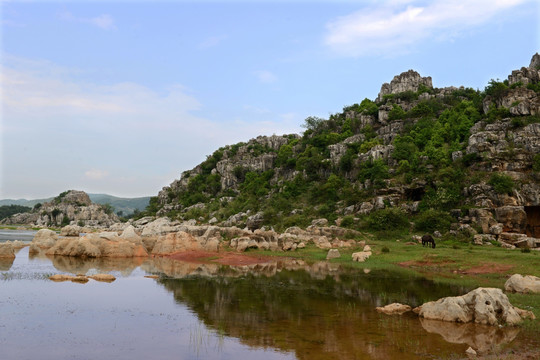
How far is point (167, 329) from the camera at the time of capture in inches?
595

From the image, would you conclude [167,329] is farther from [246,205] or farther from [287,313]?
[246,205]

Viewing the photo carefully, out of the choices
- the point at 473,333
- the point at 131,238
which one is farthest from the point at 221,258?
the point at 473,333

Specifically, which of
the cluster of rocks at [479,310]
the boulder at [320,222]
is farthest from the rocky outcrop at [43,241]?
the cluster of rocks at [479,310]

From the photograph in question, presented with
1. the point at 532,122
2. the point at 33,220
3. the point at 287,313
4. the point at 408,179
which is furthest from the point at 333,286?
the point at 33,220

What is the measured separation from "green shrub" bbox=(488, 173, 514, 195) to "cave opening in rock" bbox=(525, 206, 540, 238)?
406 cm

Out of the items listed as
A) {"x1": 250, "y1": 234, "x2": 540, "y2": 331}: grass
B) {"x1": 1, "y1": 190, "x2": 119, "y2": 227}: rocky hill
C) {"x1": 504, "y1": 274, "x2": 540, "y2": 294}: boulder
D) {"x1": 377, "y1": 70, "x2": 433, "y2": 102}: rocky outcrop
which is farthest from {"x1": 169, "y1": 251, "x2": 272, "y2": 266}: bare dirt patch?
{"x1": 1, "y1": 190, "x2": 119, "y2": 227}: rocky hill

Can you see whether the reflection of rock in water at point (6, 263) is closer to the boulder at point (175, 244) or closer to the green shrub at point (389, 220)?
the boulder at point (175, 244)

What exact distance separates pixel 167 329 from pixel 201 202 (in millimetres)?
99407

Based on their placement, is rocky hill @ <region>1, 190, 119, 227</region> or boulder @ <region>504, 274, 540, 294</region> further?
rocky hill @ <region>1, 190, 119, 227</region>

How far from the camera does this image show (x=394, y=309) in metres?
18.3

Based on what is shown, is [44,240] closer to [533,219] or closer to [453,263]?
[453,263]

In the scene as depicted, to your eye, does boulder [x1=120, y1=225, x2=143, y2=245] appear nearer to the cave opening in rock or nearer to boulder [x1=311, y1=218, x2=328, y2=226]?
boulder [x1=311, y1=218, x2=328, y2=226]

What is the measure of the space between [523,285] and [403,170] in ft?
165

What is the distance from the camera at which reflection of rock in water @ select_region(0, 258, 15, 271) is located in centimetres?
3115
